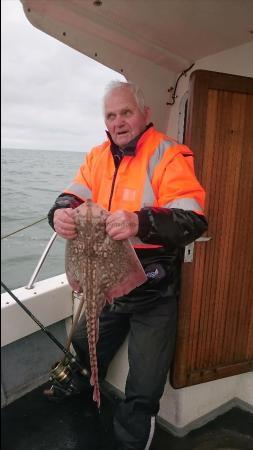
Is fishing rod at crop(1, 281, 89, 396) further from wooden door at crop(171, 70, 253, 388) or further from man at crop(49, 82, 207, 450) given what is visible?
wooden door at crop(171, 70, 253, 388)

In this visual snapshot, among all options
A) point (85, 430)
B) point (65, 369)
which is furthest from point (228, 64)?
point (85, 430)

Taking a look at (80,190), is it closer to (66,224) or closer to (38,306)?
(66,224)

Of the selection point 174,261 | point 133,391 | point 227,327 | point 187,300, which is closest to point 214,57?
point 174,261

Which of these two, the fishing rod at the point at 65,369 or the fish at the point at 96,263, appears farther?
the fishing rod at the point at 65,369

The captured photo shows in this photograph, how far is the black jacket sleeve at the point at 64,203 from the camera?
2381 millimetres

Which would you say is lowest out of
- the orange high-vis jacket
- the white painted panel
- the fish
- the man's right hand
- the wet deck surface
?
the wet deck surface

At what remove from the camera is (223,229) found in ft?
8.93

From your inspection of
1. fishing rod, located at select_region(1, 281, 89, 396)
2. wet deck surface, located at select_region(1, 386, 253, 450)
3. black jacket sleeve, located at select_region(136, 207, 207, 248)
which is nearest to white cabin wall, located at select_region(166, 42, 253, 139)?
black jacket sleeve, located at select_region(136, 207, 207, 248)

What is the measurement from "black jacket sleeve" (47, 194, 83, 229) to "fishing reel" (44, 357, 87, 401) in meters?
1.20

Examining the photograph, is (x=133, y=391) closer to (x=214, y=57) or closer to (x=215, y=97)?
(x=215, y=97)

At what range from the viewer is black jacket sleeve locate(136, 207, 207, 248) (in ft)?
6.45

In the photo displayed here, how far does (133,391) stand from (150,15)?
2.52m

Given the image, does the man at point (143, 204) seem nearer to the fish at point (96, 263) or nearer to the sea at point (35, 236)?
the fish at point (96, 263)

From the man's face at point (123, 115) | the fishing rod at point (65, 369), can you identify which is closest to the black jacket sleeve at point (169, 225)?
the man's face at point (123, 115)
